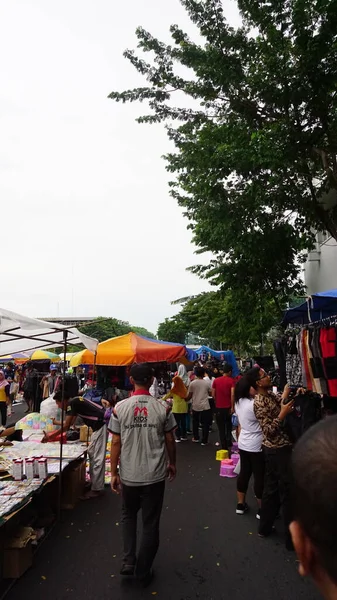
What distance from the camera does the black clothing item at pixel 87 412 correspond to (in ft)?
20.1

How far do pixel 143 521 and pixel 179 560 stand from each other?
2.58 feet

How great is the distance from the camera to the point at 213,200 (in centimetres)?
916

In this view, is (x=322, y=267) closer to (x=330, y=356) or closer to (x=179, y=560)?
(x=330, y=356)

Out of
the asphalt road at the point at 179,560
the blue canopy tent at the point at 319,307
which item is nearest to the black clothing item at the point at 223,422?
the asphalt road at the point at 179,560

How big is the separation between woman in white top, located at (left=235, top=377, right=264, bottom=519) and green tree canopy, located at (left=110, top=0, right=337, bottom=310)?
4368 mm

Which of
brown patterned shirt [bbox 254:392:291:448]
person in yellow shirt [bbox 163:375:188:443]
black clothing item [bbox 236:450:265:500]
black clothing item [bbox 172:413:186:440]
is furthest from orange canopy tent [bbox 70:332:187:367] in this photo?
brown patterned shirt [bbox 254:392:291:448]

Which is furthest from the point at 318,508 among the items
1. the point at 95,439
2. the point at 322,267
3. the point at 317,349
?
the point at 322,267

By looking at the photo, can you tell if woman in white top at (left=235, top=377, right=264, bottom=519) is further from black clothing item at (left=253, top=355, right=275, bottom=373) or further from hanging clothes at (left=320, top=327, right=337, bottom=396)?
black clothing item at (left=253, top=355, right=275, bottom=373)

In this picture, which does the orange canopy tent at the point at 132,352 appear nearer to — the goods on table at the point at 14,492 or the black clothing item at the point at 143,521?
the goods on table at the point at 14,492

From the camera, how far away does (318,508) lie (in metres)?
0.87

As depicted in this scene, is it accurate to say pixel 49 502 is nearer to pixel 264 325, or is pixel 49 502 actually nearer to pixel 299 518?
pixel 299 518

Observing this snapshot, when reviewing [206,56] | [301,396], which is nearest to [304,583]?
[301,396]

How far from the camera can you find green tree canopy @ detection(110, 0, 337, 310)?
289 inches

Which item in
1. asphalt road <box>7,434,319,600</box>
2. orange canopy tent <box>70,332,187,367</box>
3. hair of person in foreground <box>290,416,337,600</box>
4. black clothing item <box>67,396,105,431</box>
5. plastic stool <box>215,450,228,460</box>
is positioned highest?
orange canopy tent <box>70,332,187,367</box>
